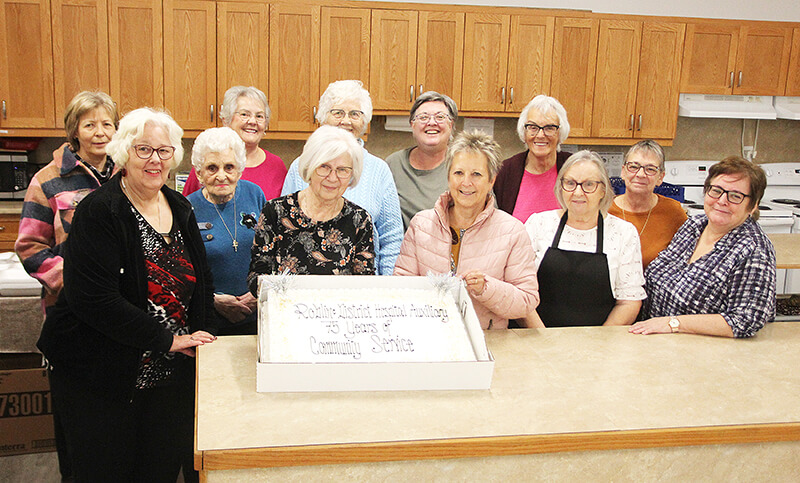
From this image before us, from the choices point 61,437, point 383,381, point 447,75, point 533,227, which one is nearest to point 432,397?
point 383,381

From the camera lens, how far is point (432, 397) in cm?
157

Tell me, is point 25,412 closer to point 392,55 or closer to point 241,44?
point 241,44

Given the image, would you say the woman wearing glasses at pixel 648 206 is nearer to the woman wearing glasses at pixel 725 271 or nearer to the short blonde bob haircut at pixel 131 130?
the woman wearing glasses at pixel 725 271

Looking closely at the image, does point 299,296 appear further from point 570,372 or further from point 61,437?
point 61,437

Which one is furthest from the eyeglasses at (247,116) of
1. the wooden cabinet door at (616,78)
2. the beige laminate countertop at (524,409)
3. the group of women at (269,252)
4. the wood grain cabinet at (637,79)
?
the wood grain cabinet at (637,79)

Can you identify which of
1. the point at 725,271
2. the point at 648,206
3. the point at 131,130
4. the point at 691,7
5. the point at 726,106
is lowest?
the point at 725,271

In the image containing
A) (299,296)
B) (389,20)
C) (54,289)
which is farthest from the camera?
(389,20)

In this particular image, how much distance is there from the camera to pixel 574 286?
2225 mm

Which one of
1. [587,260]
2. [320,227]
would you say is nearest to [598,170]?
[587,260]

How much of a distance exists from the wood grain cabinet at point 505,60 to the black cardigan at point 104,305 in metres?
3.11

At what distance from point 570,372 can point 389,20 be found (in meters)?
3.25

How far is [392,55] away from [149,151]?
2.92m

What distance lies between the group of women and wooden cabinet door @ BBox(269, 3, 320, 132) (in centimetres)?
207

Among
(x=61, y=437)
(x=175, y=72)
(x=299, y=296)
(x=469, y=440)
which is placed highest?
(x=175, y=72)
